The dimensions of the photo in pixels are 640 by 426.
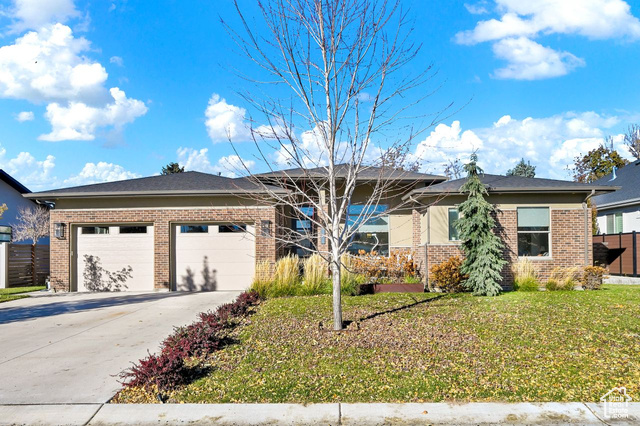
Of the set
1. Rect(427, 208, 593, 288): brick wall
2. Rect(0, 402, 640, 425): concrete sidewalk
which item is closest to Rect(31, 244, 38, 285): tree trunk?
Rect(427, 208, 593, 288): brick wall

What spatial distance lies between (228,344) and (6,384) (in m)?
2.78

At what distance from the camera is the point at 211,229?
14828 mm

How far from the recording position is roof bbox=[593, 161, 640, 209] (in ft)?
74.1

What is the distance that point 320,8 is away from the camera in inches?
298

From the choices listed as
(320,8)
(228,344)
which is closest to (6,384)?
(228,344)

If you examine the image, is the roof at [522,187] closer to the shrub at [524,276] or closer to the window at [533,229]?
the window at [533,229]

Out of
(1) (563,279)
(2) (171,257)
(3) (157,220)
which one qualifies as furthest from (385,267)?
(3) (157,220)

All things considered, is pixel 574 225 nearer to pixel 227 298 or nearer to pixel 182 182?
pixel 227 298

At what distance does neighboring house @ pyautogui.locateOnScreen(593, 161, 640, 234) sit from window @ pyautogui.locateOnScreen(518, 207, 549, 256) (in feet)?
35.2

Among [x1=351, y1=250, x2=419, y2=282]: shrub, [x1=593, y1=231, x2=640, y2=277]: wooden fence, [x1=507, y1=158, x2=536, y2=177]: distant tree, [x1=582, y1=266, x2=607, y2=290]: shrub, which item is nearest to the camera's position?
[x1=582, y1=266, x2=607, y2=290]: shrub

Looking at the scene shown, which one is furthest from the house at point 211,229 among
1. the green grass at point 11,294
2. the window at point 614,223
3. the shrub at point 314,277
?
the window at point 614,223

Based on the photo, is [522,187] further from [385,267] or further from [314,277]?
[314,277]

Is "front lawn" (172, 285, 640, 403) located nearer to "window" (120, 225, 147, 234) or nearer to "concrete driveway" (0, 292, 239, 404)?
"concrete driveway" (0, 292, 239, 404)

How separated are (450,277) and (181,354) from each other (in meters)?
8.48
